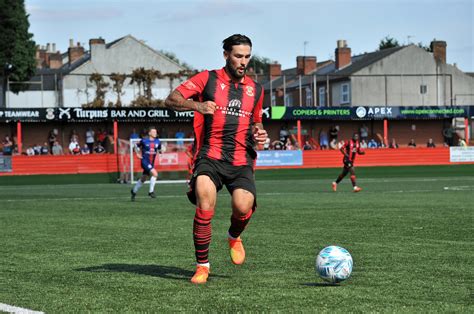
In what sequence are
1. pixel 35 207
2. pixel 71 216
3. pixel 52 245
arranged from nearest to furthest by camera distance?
pixel 52 245, pixel 71 216, pixel 35 207

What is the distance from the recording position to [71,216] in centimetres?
1811

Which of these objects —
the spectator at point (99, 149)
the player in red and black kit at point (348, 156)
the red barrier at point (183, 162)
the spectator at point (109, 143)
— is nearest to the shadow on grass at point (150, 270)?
the player in red and black kit at point (348, 156)

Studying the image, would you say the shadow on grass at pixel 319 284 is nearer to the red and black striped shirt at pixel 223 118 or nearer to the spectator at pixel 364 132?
the red and black striped shirt at pixel 223 118

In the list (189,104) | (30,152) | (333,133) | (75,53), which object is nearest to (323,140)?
(333,133)

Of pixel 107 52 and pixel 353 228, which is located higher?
pixel 107 52

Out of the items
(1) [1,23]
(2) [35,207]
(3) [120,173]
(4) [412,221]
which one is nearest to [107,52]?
(1) [1,23]

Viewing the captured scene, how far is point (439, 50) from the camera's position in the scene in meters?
77.7

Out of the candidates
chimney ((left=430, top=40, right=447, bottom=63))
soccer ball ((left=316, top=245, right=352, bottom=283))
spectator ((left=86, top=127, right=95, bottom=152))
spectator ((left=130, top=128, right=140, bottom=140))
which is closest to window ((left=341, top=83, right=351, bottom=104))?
chimney ((left=430, top=40, right=447, bottom=63))

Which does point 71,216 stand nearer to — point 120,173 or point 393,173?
point 120,173

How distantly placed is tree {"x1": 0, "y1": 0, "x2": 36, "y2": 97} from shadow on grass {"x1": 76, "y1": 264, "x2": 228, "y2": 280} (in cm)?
5392

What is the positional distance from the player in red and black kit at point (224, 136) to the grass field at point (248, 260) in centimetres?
69

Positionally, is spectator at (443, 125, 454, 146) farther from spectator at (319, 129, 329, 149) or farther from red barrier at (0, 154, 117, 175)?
red barrier at (0, 154, 117, 175)

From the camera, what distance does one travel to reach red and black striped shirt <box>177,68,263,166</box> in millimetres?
8477

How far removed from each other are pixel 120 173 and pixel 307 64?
45.7 m
